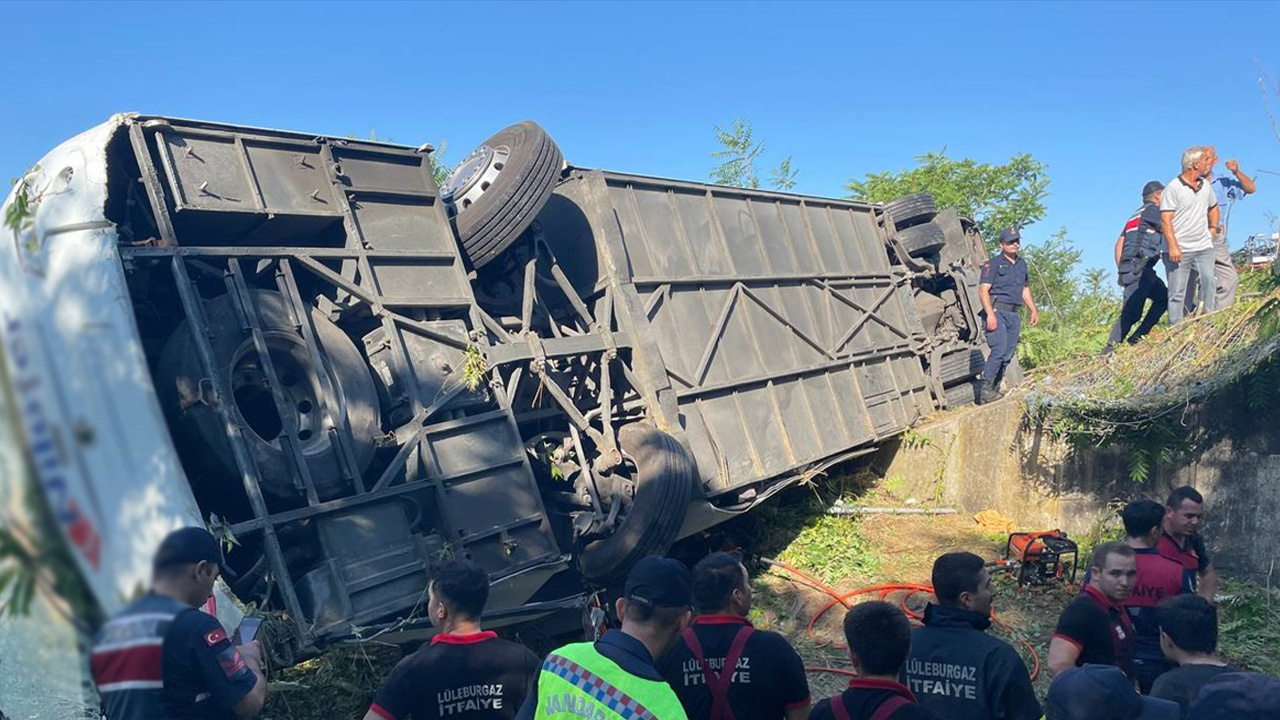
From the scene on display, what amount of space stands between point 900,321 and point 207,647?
28.2ft

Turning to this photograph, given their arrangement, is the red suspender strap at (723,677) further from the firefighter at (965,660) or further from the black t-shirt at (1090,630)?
the black t-shirt at (1090,630)

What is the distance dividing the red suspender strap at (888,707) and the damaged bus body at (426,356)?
2.16m

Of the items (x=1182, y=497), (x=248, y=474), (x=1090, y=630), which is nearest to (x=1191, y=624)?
(x=1090, y=630)

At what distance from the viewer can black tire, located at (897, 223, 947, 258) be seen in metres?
10.3

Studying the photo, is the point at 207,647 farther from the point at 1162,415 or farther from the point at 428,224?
the point at 1162,415

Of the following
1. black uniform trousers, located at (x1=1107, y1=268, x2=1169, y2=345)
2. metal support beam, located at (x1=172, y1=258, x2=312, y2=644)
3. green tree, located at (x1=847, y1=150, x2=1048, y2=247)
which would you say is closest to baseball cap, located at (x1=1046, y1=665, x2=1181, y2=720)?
metal support beam, located at (x1=172, y1=258, x2=312, y2=644)

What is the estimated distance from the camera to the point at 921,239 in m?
10.3

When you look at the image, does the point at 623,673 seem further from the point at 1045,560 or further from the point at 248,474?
the point at 1045,560

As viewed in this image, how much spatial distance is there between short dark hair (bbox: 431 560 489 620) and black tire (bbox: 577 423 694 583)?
2.88 meters

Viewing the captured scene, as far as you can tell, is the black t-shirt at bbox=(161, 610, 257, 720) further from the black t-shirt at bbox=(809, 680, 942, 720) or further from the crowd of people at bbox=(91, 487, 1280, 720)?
the black t-shirt at bbox=(809, 680, 942, 720)

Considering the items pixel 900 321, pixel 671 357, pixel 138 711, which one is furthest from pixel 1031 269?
pixel 138 711

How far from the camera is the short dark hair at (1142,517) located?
386cm

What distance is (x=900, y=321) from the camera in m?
9.85

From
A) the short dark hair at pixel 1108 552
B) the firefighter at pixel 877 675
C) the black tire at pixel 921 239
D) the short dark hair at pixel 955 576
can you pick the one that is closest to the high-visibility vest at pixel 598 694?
the firefighter at pixel 877 675
